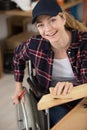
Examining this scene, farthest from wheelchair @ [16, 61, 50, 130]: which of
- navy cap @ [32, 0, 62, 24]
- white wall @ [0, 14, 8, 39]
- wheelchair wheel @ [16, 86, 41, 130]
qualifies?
white wall @ [0, 14, 8, 39]

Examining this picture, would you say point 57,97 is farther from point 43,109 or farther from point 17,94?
point 17,94

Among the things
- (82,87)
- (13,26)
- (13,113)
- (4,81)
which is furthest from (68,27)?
(13,26)

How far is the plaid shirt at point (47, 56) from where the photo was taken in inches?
51.9

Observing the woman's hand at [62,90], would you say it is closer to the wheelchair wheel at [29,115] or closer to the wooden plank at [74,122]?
the wooden plank at [74,122]

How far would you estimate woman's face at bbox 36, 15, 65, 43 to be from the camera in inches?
47.8

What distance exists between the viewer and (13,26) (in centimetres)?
358

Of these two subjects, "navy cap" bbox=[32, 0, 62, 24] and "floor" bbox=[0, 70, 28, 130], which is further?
"floor" bbox=[0, 70, 28, 130]

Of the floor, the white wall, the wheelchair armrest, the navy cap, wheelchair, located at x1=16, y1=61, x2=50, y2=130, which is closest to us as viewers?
the wheelchair armrest

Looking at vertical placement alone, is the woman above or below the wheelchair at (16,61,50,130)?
above

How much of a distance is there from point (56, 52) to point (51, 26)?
0.66 ft

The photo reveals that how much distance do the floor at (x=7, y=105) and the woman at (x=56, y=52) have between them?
2.48 ft

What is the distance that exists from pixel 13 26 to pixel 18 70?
2.12m

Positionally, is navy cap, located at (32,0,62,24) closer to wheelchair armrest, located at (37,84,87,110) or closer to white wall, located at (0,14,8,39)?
wheelchair armrest, located at (37,84,87,110)

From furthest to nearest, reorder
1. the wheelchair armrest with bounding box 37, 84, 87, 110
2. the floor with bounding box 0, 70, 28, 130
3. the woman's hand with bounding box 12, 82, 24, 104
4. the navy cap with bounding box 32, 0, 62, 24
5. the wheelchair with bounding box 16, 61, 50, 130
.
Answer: the floor with bounding box 0, 70, 28, 130 → the woman's hand with bounding box 12, 82, 24, 104 → the wheelchair with bounding box 16, 61, 50, 130 → the navy cap with bounding box 32, 0, 62, 24 → the wheelchair armrest with bounding box 37, 84, 87, 110
